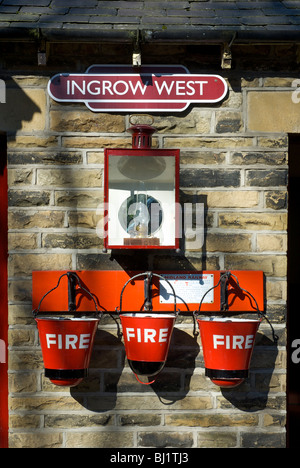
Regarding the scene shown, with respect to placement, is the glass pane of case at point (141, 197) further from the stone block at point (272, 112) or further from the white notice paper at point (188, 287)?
the stone block at point (272, 112)

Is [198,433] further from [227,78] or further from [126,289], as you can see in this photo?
[227,78]

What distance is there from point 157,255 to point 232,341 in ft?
1.98

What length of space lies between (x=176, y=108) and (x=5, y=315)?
4.79ft

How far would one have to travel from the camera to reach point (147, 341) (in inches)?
98.3

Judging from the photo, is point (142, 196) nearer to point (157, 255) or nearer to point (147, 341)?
point (157, 255)

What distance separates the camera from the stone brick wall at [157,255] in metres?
2.78

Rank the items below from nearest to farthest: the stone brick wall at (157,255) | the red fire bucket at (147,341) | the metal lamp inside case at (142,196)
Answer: the red fire bucket at (147,341) → the metal lamp inside case at (142,196) → the stone brick wall at (157,255)

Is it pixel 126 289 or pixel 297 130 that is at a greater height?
pixel 297 130

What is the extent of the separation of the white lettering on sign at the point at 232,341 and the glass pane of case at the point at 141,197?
0.56 meters

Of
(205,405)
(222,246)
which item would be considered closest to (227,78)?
(222,246)

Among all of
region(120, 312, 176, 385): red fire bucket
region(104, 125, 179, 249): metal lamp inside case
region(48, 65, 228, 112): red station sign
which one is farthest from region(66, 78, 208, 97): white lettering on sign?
region(120, 312, 176, 385): red fire bucket

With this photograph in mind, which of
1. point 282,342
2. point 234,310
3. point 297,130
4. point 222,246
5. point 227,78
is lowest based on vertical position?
point 282,342

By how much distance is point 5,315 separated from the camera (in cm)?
296

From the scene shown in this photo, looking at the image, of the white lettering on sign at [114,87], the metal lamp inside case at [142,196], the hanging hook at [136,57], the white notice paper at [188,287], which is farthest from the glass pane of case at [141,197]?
the hanging hook at [136,57]
